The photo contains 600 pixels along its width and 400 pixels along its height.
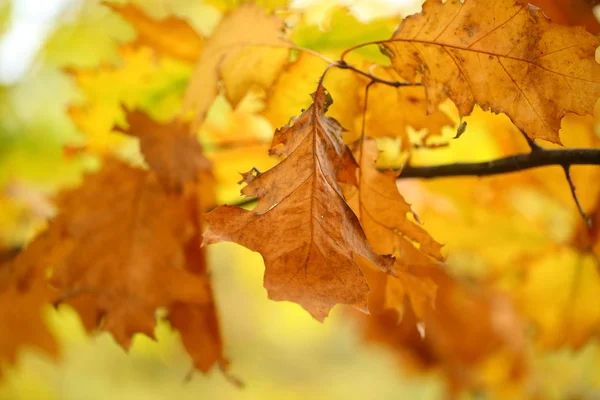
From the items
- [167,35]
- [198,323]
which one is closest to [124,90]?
[167,35]

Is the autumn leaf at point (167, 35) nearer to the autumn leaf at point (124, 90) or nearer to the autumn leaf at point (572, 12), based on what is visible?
the autumn leaf at point (124, 90)

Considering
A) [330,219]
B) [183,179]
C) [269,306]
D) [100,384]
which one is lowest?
[100,384]

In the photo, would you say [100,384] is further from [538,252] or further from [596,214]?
[596,214]

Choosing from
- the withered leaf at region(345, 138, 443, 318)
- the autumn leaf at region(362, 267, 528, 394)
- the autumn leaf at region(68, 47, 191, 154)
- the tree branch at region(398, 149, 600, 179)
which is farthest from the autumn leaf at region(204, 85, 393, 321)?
the autumn leaf at region(362, 267, 528, 394)

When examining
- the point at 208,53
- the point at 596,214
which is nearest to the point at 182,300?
the point at 208,53

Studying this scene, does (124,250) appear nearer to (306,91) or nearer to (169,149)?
(169,149)

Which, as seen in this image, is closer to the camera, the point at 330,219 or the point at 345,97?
the point at 330,219
